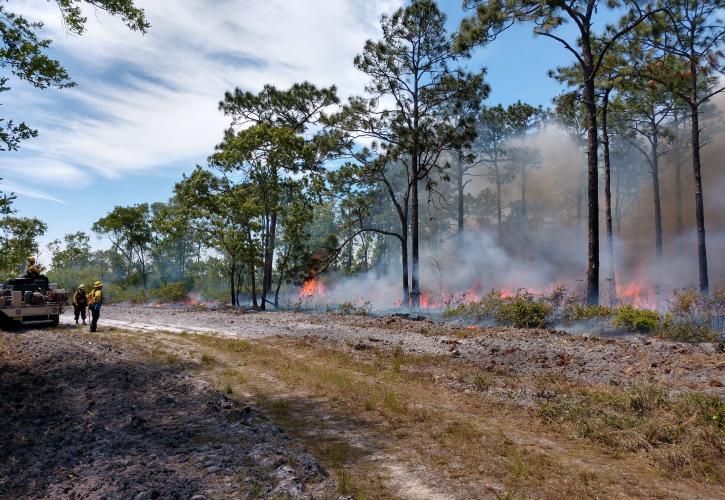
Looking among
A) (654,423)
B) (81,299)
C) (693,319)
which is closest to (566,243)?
(693,319)

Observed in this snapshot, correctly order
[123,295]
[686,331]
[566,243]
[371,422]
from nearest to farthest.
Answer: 1. [371,422]
2. [686,331]
3. [123,295]
4. [566,243]

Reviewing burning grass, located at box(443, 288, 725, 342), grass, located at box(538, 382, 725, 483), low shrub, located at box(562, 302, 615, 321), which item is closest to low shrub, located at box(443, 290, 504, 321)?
burning grass, located at box(443, 288, 725, 342)

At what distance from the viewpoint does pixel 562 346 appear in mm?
12039

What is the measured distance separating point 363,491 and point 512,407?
12.5 ft

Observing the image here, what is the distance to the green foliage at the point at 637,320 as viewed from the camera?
1379 centimetres

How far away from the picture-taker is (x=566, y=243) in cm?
4444

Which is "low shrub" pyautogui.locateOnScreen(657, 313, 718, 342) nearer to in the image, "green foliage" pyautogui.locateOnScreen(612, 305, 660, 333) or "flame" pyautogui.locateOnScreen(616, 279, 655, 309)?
"green foliage" pyautogui.locateOnScreen(612, 305, 660, 333)

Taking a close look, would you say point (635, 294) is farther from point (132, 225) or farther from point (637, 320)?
point (132, 225)

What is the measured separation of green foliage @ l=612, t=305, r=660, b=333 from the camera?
1379 centimetres

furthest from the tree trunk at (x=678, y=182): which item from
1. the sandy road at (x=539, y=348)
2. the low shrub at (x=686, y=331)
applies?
the sandy road at (x=539, y=348)

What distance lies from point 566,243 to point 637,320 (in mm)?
32687

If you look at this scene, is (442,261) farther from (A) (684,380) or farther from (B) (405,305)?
(A) (684,380)

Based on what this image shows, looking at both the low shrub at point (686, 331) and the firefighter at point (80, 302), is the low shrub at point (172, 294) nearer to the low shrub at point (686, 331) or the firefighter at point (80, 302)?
the firefighter at point (80, 302)

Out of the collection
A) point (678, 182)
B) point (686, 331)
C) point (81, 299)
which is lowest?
point (686, 331)
